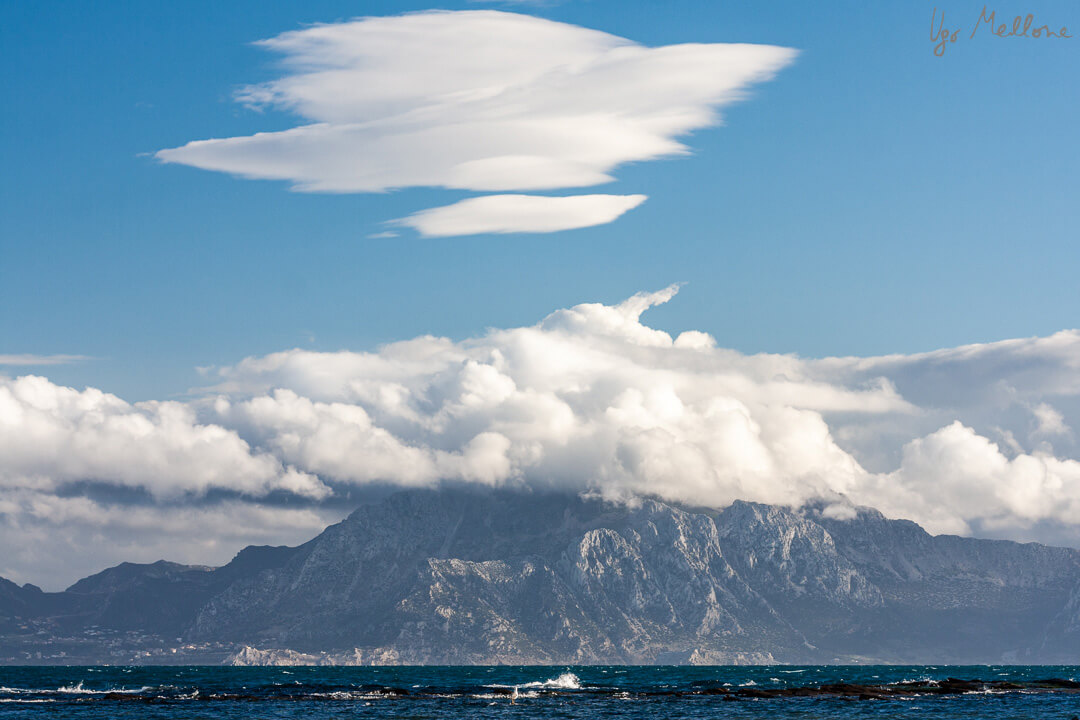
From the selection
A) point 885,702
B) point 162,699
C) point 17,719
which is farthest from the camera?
point 162,699

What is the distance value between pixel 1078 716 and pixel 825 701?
41570 mm

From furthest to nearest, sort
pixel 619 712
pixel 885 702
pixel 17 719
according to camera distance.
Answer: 1. pixel 885 702
2. pixel 619 712
3. pixel 17 719

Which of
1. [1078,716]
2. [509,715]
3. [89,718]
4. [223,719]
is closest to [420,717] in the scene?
[509,715]

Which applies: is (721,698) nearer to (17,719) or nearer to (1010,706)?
(1010,706)

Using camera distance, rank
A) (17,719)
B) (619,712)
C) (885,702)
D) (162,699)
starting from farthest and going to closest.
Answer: (162,699)
(885,702)
(619,712)
(17,719)

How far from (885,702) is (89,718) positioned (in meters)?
120

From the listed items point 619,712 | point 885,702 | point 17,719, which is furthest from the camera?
point 885,702

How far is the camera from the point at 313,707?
171500 millimetres

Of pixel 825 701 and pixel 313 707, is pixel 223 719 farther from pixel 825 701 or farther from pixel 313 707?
pixel 825 701

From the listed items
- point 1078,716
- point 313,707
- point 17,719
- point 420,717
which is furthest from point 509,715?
point 1078,716

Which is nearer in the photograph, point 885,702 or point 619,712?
point 619,712

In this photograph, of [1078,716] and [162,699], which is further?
[162,699]

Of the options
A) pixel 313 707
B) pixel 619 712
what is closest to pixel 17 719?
pixel 313 707

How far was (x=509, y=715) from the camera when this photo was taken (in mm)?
156750
